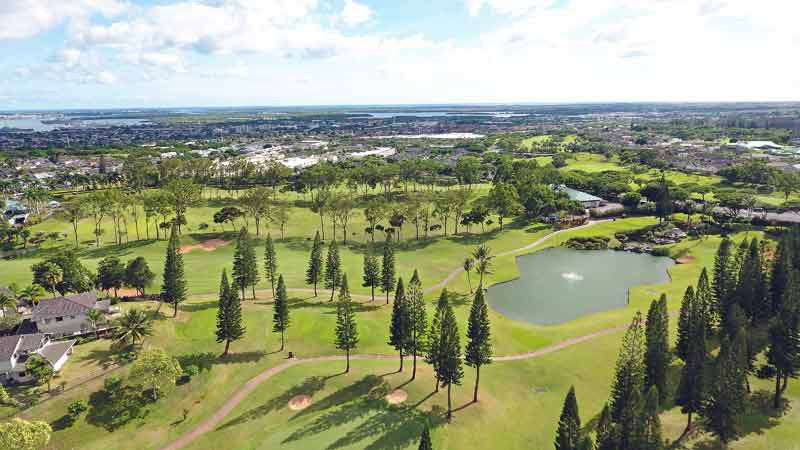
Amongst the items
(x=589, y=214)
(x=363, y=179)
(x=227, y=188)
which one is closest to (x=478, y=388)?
(x=589, y=214)

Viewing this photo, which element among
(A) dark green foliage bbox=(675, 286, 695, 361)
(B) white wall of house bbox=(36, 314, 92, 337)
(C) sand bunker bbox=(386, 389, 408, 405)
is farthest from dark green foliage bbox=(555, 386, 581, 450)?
(B) white wall of house bbox=(36, 314, 92, 337)

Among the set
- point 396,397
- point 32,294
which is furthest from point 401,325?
point 32,294

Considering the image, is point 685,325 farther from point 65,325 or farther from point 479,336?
point 65,325

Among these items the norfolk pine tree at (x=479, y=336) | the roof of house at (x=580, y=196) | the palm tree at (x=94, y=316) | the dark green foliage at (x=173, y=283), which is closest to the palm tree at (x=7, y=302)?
the palm tree at (x=94, y=316)

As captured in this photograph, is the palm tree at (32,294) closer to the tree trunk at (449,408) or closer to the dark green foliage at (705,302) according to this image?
the tree trunk at (449,408)

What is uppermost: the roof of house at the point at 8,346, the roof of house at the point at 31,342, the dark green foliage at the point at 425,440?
the dark green foliage at the point at 425,440

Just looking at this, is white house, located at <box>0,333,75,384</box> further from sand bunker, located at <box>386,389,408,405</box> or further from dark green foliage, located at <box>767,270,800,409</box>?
dark green foliage, located at <box>767,270,800,409</box>
